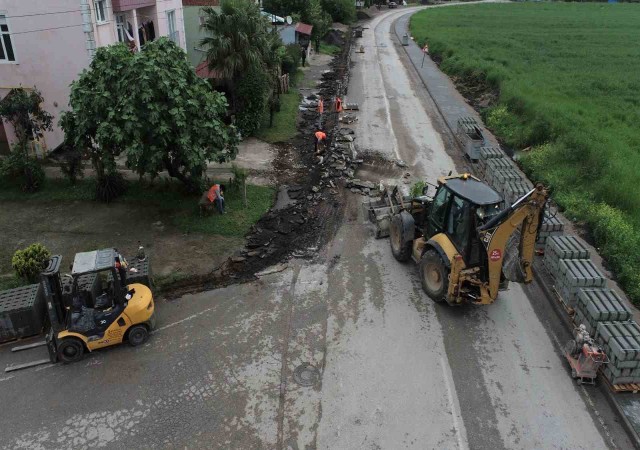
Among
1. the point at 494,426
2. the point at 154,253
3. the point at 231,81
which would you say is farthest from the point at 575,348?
the point at 231,81

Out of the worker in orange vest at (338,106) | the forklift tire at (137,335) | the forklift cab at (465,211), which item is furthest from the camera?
the worker in orange vest at (338,106)

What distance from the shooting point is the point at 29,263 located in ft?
38.2

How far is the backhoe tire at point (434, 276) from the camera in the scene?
1096 cm

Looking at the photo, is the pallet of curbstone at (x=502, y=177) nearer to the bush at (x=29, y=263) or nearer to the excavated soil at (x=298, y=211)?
the excavated soil at (x=298, y=211)

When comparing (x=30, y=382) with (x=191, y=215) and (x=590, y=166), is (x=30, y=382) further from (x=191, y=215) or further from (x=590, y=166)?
(x=590, y=166)

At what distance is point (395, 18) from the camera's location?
74312mm

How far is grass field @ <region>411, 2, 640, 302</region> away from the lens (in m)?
15.3

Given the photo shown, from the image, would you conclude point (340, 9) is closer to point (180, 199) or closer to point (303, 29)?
point (303, 29)

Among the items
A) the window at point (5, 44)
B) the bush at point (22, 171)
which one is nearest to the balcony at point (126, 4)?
the window at point (5, 44)

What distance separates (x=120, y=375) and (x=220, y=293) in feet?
10.2

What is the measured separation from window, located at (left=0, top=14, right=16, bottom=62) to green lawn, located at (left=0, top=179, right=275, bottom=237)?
5.32 metres

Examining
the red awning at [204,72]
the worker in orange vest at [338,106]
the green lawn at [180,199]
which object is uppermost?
the red awning at [204,72]

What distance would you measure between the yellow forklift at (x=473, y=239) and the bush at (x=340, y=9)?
52.0 m

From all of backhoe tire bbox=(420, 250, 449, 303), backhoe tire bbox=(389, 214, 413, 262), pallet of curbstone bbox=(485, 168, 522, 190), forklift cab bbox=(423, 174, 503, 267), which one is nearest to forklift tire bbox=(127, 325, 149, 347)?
backhoe tire bbox=(420, 250, 449, 303)
